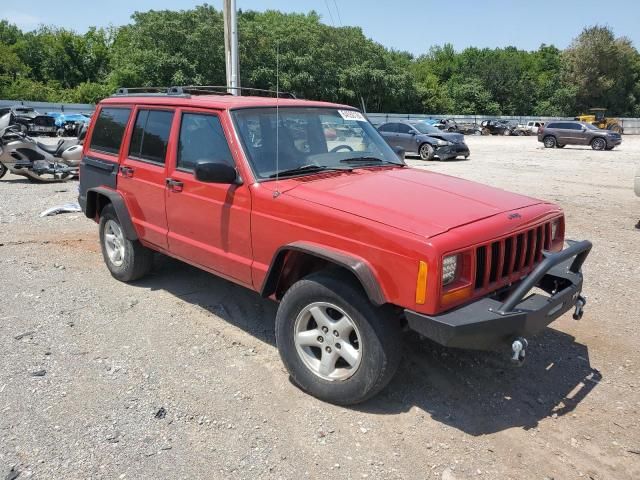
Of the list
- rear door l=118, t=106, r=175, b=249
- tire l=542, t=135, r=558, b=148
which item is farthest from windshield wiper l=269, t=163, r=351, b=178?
tire l=542, t=135, r=558, b=148

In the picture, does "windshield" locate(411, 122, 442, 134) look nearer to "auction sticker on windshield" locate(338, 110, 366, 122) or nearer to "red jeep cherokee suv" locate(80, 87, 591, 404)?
"auction sticker on windshield" locate(338, 110, 366, 122)

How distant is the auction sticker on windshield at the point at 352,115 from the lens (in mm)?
4844

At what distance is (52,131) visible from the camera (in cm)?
3155

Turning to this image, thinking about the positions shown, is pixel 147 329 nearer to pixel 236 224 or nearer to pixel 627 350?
pixel 236 224

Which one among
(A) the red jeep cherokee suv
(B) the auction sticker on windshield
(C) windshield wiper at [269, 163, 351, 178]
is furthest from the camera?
(B) the auction sticker on windshield

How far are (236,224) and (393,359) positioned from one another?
1.54 metres

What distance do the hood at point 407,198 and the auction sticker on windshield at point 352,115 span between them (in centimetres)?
81

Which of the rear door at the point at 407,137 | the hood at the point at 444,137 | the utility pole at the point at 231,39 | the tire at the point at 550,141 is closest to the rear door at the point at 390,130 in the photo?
the rear door at the point at 407,137

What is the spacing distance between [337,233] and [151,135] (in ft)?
8.12

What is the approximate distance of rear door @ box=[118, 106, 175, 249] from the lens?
4691 millimetres

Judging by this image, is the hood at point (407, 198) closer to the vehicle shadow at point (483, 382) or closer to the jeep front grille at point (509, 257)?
the jeep front grille at point (509, 257)

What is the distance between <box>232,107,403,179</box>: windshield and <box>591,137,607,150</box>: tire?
29.4 m

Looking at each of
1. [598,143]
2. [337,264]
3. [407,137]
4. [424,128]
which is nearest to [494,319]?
[337,264]

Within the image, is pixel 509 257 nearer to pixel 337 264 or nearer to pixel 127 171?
pixel 337 264
